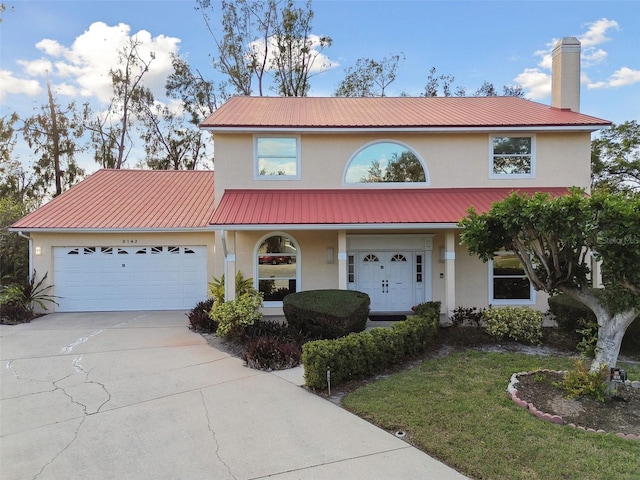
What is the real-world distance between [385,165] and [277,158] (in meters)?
3.69

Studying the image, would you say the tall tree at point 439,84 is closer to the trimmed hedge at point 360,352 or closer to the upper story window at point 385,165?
the upper story window at point 385,165

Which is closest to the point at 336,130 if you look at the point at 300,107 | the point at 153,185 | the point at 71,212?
the point at 300,107

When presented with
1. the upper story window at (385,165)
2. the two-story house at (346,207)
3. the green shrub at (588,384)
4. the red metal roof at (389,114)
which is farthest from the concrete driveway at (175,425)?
the red metal roof at (389,114)

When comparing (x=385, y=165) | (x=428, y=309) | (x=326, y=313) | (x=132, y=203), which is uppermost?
(x=385, y=165)

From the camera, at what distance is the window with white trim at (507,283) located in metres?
12.1

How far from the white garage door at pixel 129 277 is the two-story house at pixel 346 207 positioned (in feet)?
0.12

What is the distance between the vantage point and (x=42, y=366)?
307 inches

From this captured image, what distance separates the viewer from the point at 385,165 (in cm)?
1264

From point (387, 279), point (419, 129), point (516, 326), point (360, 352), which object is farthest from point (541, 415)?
point (419, 129)

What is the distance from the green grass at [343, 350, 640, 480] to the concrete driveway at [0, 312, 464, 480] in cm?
33

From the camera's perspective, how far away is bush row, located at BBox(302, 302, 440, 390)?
21.1 ft

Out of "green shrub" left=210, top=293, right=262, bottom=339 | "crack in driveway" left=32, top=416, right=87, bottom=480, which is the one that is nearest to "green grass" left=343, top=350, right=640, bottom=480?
"crack in driveway" left=32, top=416, right=87, bottom=480

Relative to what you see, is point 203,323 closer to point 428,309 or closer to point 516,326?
point 428,309

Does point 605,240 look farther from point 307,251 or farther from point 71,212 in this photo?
point 71,212
